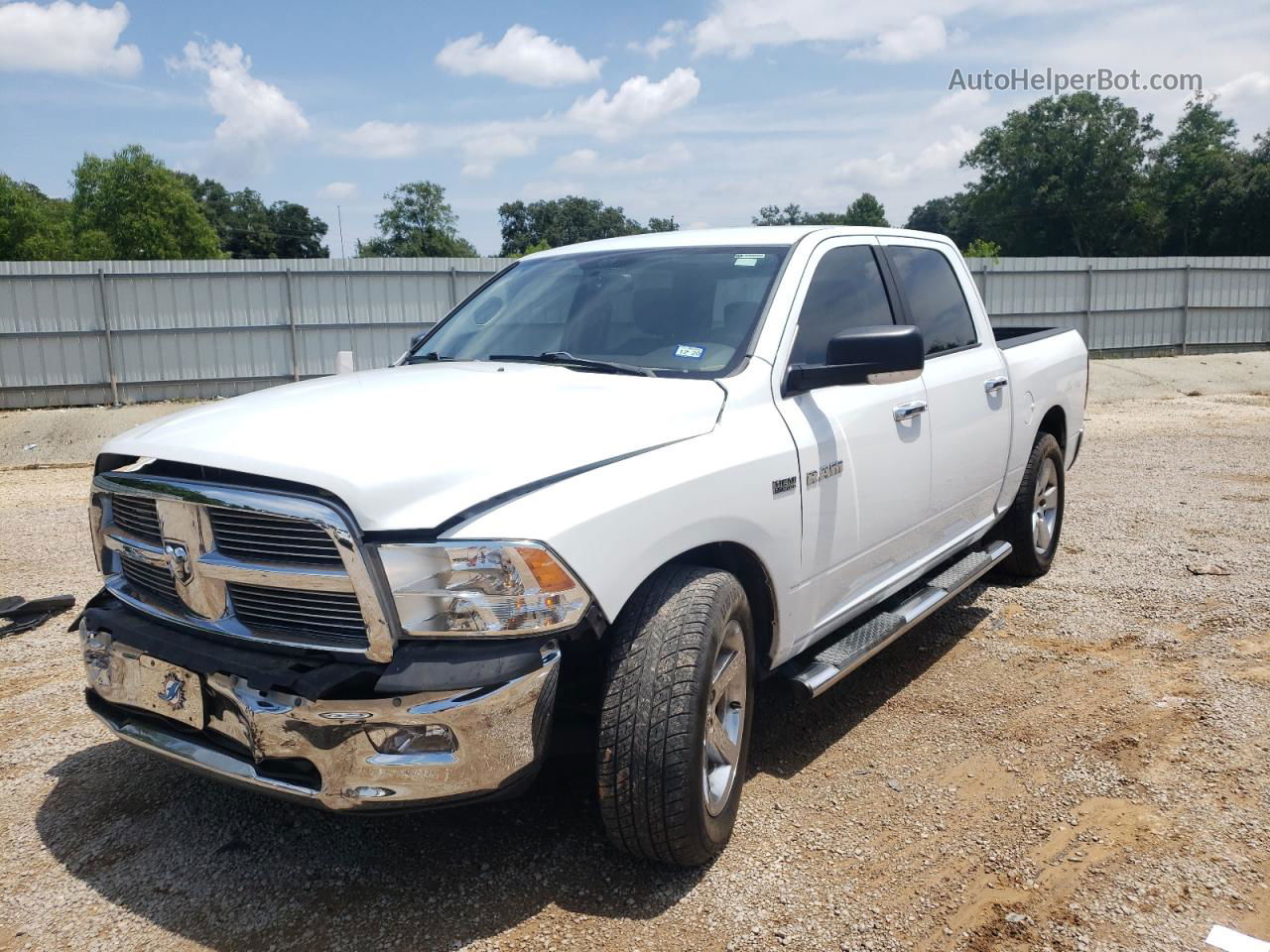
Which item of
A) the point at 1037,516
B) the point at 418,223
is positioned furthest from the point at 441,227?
the point at 1037,516

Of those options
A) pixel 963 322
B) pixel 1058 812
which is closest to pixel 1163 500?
pixel 963 322

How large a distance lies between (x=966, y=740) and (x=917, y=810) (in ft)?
2.07

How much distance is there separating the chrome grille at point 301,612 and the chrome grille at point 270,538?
0.27 ft

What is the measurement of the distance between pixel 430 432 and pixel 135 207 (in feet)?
221

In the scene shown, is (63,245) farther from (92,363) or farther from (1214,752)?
(1214,752)

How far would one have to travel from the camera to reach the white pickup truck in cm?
235

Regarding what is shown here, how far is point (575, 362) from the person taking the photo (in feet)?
11.5

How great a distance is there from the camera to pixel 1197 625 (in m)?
5.00

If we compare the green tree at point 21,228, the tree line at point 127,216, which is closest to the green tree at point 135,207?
the tree line at point 127,216

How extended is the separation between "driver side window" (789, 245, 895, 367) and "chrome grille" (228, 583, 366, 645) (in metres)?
1.77

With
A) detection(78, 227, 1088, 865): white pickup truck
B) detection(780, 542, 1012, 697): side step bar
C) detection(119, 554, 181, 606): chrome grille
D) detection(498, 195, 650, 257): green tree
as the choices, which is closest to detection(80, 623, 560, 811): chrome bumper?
detection(78, 227, 1088, 865): white pickup truck

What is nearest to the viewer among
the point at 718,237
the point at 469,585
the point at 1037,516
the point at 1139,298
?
the point at 469,585

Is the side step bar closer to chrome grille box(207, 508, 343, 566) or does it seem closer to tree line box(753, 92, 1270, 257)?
chrome grille box(207, 508, 343, 566)

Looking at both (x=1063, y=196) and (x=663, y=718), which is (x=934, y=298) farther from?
(x=1063, y=196)
